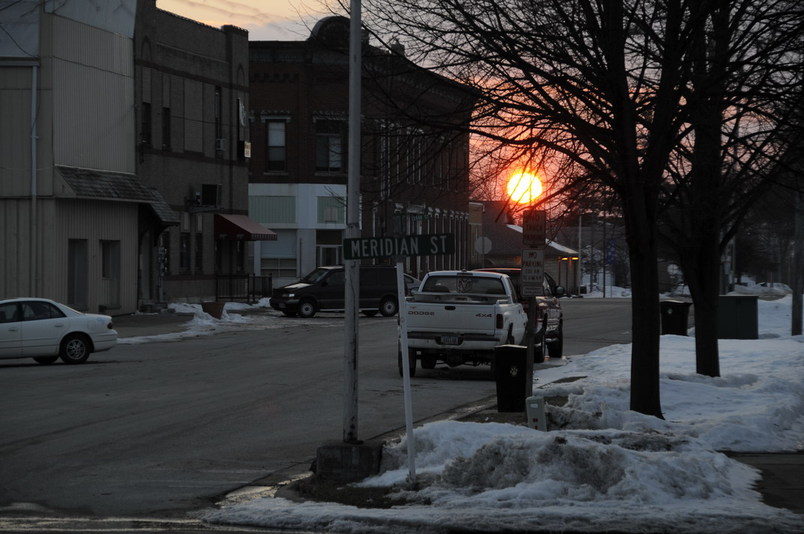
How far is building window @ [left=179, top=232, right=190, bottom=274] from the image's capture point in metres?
46.5

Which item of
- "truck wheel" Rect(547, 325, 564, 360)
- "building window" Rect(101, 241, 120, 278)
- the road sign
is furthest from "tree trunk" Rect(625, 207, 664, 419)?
"building window" Rect(101, 241, 120, 278)

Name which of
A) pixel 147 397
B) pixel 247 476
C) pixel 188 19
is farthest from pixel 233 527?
pixel 188 19

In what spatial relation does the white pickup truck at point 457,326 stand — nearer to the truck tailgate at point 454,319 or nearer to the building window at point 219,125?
the truck tailgate at point 454,319

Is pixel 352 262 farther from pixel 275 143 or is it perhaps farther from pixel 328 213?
pixel 275 143

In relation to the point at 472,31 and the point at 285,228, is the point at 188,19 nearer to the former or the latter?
the point at 285,228

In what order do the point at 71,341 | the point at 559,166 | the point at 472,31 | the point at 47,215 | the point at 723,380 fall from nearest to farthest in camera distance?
the point at 472,31
the point at 559,166
the point at 723,380
the point at 71,341
the point at 47,215

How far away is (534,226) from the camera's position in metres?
15.2

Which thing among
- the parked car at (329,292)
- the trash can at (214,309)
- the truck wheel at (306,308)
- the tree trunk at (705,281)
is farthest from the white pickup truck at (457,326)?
the truck wheel at (306,308)

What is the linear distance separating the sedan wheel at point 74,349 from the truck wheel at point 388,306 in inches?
785

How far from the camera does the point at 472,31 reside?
43.0ft

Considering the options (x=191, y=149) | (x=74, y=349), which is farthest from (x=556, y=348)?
(x=191, y=149)

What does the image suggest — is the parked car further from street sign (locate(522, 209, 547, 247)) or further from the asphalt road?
street sign (locate(522, 209, 547, 247))

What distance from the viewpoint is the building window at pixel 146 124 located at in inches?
1695

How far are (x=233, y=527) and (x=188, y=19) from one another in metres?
39.4
